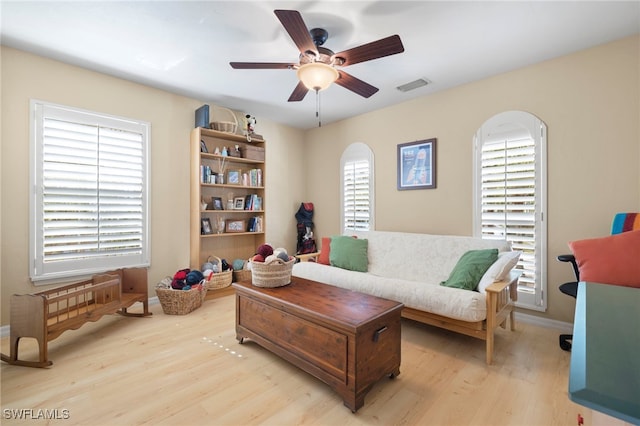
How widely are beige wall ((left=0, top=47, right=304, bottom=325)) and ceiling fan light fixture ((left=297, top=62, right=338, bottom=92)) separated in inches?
86.9

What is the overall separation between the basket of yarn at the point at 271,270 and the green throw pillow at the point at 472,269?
4.60ft

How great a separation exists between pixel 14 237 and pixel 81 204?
546 mm

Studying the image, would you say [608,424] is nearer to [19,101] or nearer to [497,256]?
[497,256]

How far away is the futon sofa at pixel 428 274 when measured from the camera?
7.04ft

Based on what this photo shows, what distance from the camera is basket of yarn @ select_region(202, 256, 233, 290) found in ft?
11.3

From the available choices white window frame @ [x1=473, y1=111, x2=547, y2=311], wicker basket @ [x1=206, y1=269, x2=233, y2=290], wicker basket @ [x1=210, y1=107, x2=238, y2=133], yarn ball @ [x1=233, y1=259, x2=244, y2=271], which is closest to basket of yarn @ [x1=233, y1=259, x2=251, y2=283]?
yarn ball @ [x1=233, y1=259, x2=244, y2=271]

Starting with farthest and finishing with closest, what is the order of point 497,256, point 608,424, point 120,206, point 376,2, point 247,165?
1. point 247,165
2. point 120,206
3. point 497,256
4. point 376,2
5. point 608,424

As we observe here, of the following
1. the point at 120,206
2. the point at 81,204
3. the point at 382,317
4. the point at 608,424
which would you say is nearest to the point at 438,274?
the point at 382,317

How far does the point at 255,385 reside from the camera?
184cm

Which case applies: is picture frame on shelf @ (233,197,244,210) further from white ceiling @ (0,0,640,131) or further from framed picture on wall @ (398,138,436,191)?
framed picture on wall @ (398,138,436,191)

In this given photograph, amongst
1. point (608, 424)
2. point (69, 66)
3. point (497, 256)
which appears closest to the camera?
point (608, 424)

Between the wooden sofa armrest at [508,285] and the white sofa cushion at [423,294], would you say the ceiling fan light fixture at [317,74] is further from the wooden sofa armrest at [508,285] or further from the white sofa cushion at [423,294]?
the wooden sofa armrest at [508,285]

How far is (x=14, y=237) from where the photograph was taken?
255 cm

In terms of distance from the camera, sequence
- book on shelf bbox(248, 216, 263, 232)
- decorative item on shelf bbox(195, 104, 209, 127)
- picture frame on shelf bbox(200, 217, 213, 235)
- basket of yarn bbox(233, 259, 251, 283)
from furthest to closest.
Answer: book on shelf bbox(248, 216, 263, 232)
basket of yarn bbox(233, 259, 251, 283)
picture frame on shelf bbox(200, 217, 213, 235)
decorative item on shelf bbox(195, 104, 209, 127)
